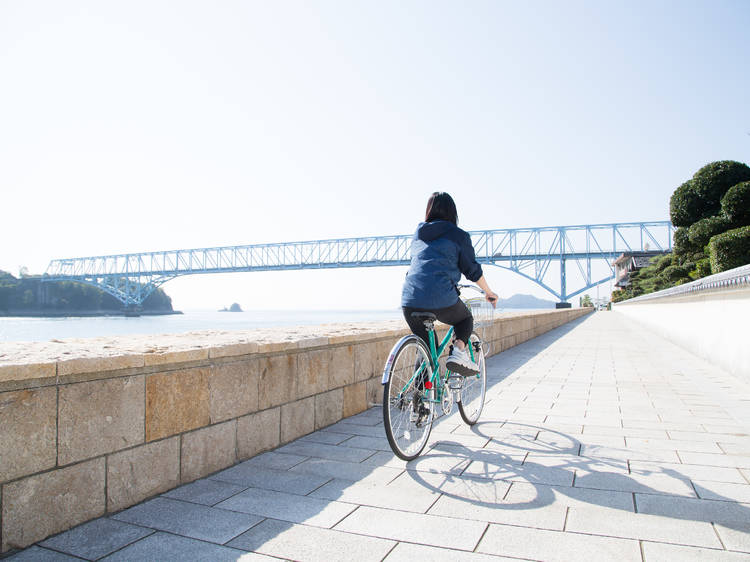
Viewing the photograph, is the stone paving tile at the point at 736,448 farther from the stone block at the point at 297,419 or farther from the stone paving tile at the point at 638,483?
the stone block at the point at 297,419

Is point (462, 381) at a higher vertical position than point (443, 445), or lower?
higher

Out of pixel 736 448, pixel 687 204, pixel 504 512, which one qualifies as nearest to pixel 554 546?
pixel 504 512

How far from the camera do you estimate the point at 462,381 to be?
3.96m

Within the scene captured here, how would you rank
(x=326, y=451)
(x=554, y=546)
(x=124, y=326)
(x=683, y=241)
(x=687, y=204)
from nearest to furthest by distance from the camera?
(x=554, y=546), (x=326, y=451), (x=687, y=204), (x=683, y=241), (x=124, y=326)

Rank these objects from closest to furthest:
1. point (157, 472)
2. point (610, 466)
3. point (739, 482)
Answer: point (157, 472), point (739, 482), point (610, 466)

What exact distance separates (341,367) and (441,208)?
1.64 meters

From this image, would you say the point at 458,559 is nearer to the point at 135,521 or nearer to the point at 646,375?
the point at 135,521

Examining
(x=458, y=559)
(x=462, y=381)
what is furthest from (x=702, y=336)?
(x=458, y=559)

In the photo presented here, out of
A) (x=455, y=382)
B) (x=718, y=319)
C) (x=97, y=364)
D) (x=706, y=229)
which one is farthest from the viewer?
(x=706, y=229)

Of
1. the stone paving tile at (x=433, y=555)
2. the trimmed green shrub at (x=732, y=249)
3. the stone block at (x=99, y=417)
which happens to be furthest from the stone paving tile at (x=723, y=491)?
the trimmed green shrub at (x=732, y=249)

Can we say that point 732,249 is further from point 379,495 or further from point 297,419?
point 379,495

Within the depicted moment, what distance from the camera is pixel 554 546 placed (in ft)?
7.04

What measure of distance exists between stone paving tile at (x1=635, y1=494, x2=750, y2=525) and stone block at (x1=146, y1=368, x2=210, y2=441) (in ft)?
7.48

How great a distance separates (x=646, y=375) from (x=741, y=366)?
47.0 inches
